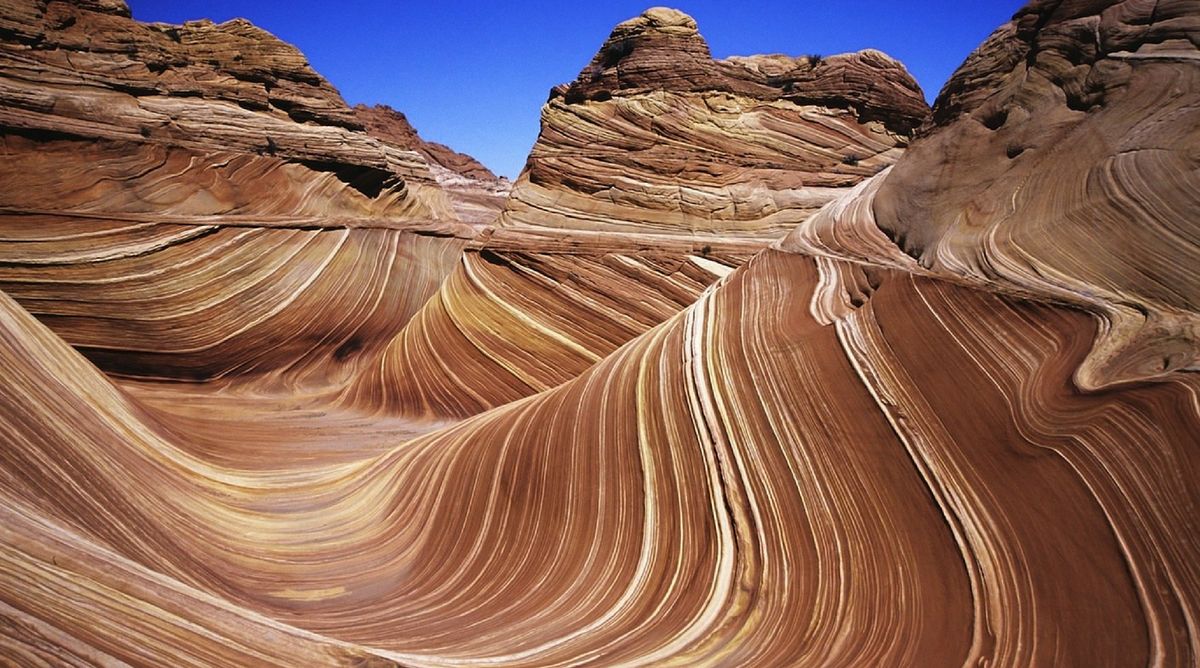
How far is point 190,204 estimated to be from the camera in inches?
368

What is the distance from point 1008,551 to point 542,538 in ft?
8.17

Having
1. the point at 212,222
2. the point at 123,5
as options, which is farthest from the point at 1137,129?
the point at 123,5

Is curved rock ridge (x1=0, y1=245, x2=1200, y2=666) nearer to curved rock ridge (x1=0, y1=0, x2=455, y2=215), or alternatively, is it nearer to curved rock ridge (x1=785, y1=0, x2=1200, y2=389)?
curved rock ridge (x1=785, y1=0, x2=1200, y2=389)

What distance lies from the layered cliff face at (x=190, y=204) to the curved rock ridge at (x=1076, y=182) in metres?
7.11

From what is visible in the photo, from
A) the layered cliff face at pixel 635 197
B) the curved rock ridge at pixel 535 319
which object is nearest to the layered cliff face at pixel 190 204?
the layered cliff face at pixel 635 197

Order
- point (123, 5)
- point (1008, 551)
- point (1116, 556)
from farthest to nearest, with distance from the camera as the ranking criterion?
point (123, 5) < point (1008, 551) < point (1116, 556)

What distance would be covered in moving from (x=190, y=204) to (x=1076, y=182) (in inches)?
382

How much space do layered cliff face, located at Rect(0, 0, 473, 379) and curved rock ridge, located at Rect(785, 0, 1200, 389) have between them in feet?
23.3

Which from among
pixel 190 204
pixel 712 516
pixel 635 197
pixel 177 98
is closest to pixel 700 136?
pixel 635 197

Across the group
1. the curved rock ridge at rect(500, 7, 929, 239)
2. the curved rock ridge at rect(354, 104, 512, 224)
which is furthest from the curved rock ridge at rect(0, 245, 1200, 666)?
the curved rock ridge at rect(354, 104, 512, 224)

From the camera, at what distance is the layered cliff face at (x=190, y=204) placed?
8.44 m

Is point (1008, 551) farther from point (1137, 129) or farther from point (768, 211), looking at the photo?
point (768, 211)

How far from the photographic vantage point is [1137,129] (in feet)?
11.6

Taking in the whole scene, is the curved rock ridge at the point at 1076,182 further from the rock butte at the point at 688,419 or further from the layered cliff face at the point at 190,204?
the layered cliff face at the point at 190,204
